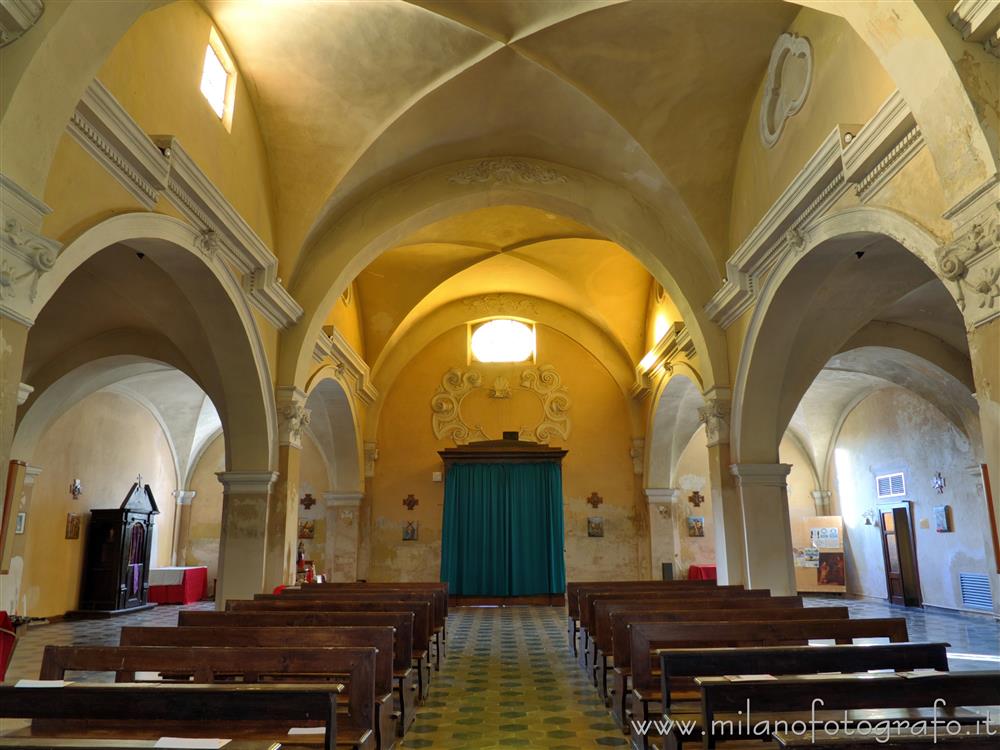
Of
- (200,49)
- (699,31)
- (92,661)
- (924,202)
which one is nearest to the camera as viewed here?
(92,661)

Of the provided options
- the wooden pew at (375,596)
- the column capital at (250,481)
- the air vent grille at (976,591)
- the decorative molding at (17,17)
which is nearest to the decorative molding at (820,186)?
the wooden pew at (375,596)

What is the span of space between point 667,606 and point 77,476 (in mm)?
12063

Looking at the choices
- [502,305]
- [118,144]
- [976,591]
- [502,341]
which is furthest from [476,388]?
[118,144]

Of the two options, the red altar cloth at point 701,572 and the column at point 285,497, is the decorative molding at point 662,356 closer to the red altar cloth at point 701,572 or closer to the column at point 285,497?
the red altar cloth at point 701,572

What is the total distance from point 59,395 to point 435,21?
8313 millimetres

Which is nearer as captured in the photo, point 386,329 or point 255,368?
point 255,368

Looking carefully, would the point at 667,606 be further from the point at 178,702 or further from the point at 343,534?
the point at 343,534

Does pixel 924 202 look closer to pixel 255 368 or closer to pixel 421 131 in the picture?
pixel 421 131

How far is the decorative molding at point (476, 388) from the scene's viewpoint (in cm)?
1666

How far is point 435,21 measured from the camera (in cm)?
745

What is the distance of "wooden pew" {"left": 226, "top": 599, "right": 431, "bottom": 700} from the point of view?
6539 mm

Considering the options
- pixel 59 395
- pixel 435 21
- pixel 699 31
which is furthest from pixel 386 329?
pixel 699 31

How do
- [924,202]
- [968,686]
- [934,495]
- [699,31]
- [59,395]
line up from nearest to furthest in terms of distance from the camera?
[968,686] < [924,202] < [699,31] < [59,395] < [934,495]

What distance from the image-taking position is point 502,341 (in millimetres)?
17344
